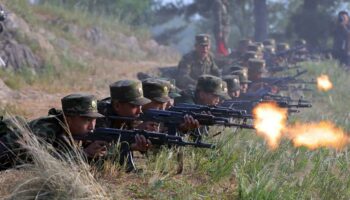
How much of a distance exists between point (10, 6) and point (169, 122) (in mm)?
13055

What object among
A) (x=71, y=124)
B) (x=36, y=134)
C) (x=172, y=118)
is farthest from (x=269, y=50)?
(x=36, y=134)

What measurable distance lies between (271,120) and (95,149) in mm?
4637

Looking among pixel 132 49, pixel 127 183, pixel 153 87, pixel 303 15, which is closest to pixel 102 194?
pixel 127 183

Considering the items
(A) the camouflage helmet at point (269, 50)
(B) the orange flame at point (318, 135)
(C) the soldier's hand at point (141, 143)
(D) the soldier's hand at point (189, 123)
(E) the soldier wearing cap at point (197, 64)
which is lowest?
(B) the orange flame at point (318, 135)

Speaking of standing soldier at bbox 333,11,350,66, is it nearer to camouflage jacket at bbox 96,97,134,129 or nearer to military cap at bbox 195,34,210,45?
military cap at bbox 195,34,210,45

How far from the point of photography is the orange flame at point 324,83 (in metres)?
18.1

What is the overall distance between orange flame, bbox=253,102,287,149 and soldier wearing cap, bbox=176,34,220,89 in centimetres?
377

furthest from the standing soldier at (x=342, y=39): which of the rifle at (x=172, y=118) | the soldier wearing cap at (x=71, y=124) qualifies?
the soldier wearing cap at (x=71, y=124)

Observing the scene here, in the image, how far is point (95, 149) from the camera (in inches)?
210

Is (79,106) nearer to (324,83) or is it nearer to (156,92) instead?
(156,92)

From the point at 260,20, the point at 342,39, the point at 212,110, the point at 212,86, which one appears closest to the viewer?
the point at 212,110

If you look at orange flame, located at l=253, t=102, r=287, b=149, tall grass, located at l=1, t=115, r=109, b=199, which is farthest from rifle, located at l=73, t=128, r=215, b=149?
orange flame, located at l=253, t=102, r=287, b=149

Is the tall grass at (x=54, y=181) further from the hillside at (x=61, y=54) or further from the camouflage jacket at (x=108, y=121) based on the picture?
the hillside at (x=61, y=54)

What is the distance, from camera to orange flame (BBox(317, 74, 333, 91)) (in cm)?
1812
